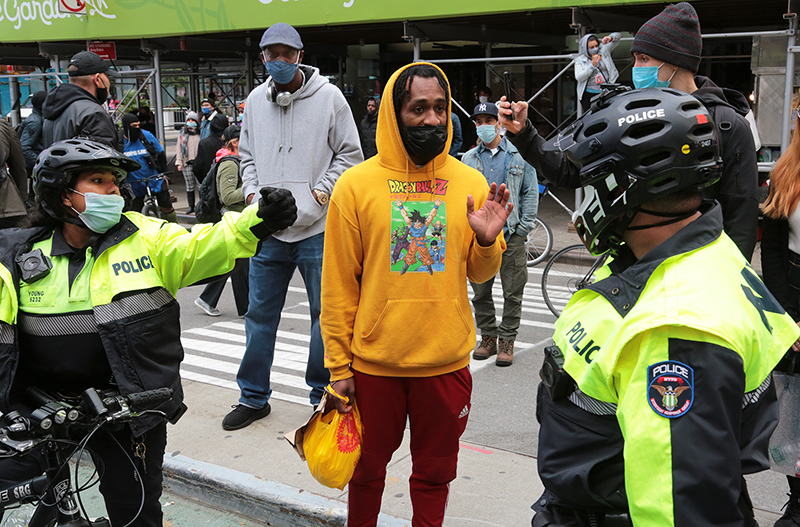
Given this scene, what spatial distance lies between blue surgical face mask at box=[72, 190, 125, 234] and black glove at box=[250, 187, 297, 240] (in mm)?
576

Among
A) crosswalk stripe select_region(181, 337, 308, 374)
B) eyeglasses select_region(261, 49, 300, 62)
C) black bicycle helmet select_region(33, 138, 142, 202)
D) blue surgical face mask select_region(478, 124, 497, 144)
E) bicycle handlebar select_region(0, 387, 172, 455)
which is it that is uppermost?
eyeglasses select_region(261, 49, 300, 62)

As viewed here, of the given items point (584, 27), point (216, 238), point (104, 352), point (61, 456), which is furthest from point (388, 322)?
point (584, 27)

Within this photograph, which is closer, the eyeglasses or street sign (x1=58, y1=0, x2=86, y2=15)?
the eyeglasses

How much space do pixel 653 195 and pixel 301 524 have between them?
2788 mm

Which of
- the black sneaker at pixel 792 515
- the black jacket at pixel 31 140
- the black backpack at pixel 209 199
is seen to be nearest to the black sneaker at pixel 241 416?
the black sneaker at pixel 792 515

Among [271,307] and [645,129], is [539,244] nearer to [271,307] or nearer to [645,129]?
[271,307]

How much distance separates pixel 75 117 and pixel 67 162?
10.3ft

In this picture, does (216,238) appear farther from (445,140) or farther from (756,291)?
(756,291)

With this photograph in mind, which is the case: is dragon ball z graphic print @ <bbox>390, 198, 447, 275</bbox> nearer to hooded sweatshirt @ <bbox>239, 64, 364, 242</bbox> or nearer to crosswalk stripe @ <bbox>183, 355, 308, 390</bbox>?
hooded sweatshirt @ <bbox>239, 64, 364, 242</bbox>

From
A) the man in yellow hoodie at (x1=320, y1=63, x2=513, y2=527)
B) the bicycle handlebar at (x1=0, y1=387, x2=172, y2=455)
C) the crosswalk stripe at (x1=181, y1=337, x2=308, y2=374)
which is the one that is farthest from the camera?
the crosswalk stripe at (x1=181, y1=337, x2=308, y2=374)

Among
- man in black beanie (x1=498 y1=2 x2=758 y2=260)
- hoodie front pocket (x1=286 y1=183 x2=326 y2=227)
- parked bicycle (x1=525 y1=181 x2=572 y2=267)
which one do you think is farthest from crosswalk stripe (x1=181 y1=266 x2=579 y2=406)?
man in black beanie (x1=498 y1=2 x2=758 y2=260)

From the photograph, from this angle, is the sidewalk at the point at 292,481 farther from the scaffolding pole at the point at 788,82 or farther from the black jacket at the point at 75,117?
the scaffolding pole at the point at 788,82

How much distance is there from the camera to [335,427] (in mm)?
2967

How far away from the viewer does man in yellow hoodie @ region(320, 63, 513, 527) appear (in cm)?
299
